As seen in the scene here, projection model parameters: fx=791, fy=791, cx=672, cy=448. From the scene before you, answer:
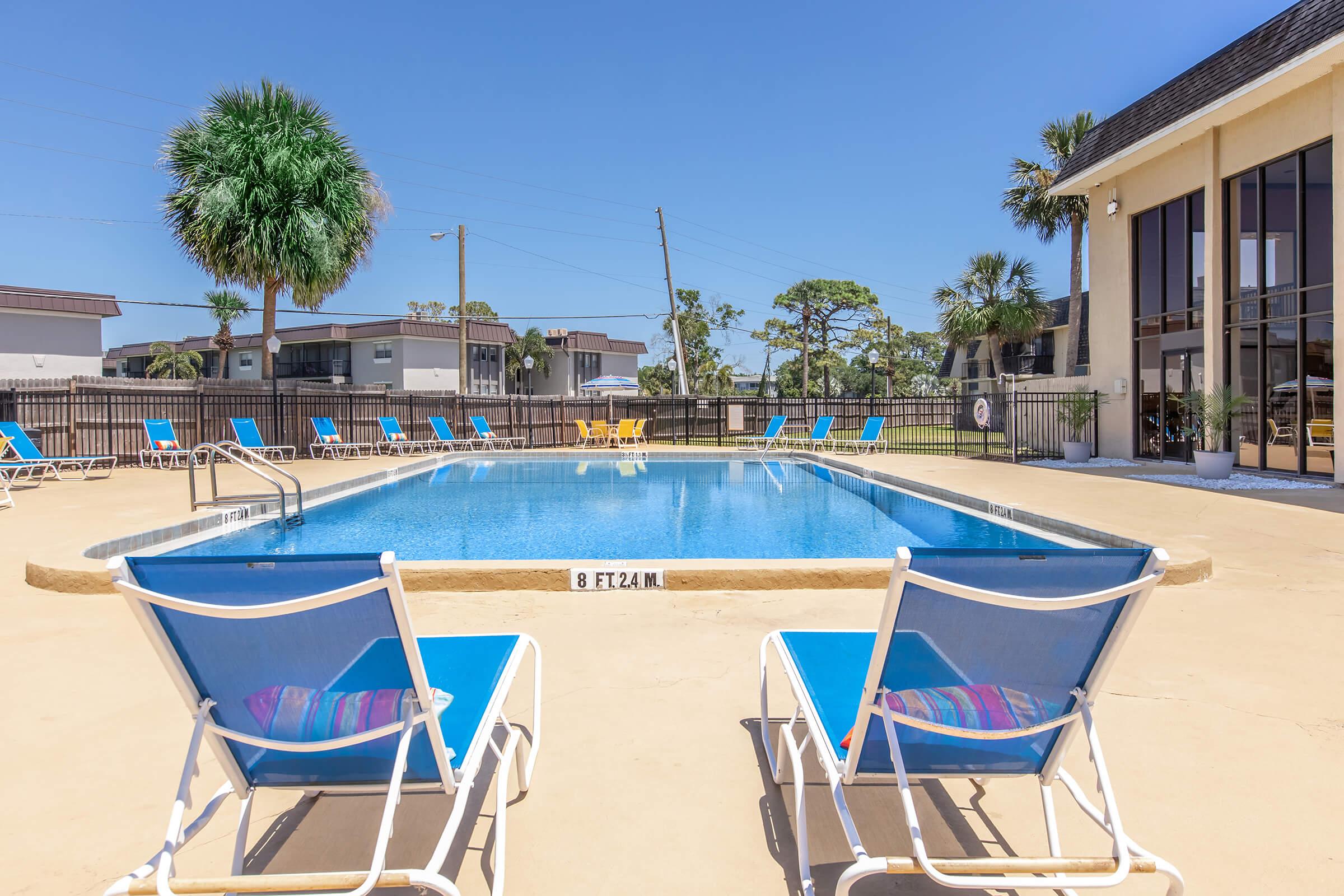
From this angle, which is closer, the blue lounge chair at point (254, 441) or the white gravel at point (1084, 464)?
the white gravel at point (1084, 464)

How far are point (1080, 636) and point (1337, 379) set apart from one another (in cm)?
1128

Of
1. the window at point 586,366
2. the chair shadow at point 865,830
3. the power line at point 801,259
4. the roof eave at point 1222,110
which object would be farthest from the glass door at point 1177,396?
the window at point 586,366

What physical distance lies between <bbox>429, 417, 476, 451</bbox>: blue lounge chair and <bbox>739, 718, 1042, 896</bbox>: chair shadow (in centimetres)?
1668

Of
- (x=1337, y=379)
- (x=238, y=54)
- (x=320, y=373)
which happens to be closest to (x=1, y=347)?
(x=238, y=54)

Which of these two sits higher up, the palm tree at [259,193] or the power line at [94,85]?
the power line at [94,85]

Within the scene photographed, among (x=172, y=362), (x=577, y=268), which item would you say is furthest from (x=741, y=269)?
(x=172, y=362)

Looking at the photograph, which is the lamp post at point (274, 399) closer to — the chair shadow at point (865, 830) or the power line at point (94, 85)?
the power line at point (94, 85)

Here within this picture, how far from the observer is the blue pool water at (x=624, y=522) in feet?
23.5

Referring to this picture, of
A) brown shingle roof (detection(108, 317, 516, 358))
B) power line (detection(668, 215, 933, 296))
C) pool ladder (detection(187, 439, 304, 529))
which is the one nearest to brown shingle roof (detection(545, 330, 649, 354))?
brown shingle roof (detection(108, 317, 516, 358))

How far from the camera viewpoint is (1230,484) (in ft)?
33.6

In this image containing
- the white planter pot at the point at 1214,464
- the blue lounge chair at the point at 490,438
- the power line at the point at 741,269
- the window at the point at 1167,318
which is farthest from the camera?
the power line at the point at 741,269

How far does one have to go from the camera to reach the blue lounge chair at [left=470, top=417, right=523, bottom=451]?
61.4 feet

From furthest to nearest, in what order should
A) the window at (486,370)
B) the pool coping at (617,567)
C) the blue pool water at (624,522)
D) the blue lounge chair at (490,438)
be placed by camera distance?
the window at (486,370) < the blue lounge chair at (490,438) < the blue pool water at (624,522) < the pool coping at (617,567)

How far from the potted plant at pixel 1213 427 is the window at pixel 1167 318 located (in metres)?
0.83
